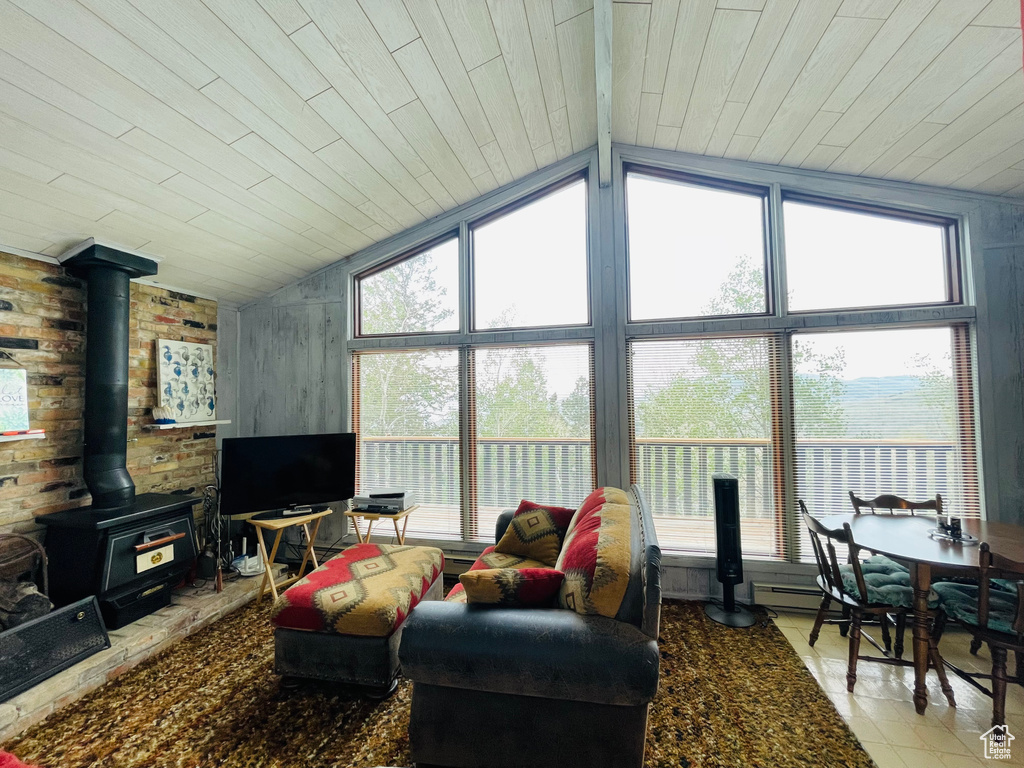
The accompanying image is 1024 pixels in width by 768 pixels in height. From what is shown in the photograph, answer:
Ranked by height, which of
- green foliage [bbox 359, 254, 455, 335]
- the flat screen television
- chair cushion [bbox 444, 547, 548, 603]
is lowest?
chair cushion [bbox 444, 547, 548, 603]

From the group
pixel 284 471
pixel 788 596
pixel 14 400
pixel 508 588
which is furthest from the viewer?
pixel 284 471

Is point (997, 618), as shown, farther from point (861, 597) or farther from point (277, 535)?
point (277, 535)

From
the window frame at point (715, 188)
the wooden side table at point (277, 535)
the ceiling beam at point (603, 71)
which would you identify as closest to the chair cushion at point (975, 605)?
the window frame at point (715, 188)

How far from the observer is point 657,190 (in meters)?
3.61

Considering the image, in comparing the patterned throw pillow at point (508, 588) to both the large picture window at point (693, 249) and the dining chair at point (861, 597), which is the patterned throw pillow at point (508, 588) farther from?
the large picture window at point (693, 249)

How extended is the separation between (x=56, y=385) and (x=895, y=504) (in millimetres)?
5589

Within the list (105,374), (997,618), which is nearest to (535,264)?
(105,374)

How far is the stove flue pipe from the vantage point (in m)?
2.81

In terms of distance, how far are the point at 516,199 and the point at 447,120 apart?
1219mm

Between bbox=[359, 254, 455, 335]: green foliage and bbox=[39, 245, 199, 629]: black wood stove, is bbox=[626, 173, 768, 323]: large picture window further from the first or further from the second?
bbox=[39, 245, 199, 629]: black wood stove

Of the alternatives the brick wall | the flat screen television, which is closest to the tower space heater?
the flat screen television

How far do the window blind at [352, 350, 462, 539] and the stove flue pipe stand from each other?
5.32ft

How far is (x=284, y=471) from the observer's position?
135 inches

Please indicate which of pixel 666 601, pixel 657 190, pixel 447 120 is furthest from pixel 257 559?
pixel 657 190
